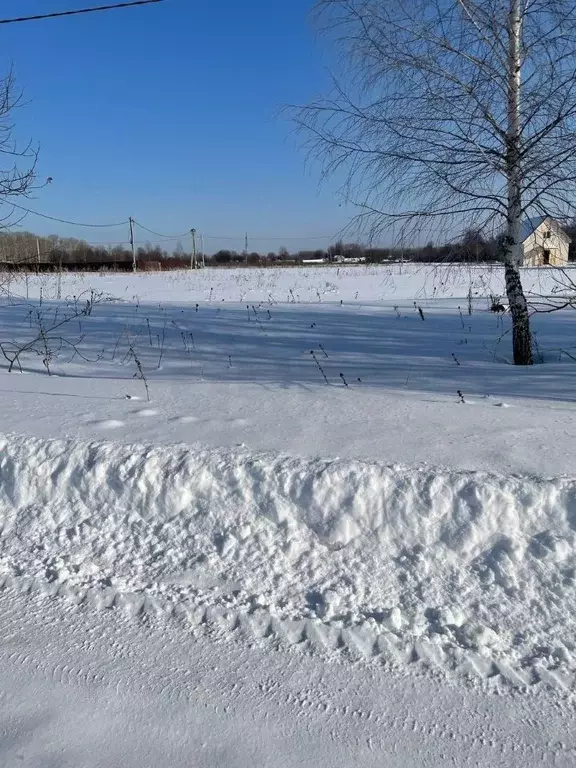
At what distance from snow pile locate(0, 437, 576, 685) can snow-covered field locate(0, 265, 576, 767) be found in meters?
0.01

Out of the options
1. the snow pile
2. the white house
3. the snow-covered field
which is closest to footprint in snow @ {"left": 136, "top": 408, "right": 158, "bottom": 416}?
the snow-covered field

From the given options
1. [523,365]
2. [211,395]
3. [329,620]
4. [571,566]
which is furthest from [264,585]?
[523,365]

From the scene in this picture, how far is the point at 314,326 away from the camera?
35.8 ft

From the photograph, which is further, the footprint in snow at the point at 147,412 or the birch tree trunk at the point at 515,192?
the birch tree trunk at the point at 515,192

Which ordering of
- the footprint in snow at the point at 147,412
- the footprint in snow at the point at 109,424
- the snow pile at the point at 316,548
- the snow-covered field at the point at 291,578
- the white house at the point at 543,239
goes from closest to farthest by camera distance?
the snow-covered field at the point at 291,578, the snow pile at the point at 316,548, the footprint in snow at the point at 109,424, the footprint in snow at the point at 147,412, the white house at the point at 543,239

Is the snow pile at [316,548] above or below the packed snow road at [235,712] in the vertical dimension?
above

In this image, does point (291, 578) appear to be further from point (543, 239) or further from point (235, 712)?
point (543, 239)

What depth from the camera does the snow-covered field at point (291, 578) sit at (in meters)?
2.38

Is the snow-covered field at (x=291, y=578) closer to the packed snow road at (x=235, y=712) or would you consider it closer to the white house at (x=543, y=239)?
the packed snow road at (x=235, y=712)

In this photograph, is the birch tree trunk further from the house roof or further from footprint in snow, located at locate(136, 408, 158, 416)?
footprint in snow, located at locate(136, 408, 158, 416)

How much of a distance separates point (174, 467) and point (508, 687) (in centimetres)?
246

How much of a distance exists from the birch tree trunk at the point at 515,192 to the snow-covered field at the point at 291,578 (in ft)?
5.03

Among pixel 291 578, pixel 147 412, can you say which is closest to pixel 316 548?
pixel 291 578

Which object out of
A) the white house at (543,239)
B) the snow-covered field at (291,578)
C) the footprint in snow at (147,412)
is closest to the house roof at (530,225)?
the white house at (543,239)
